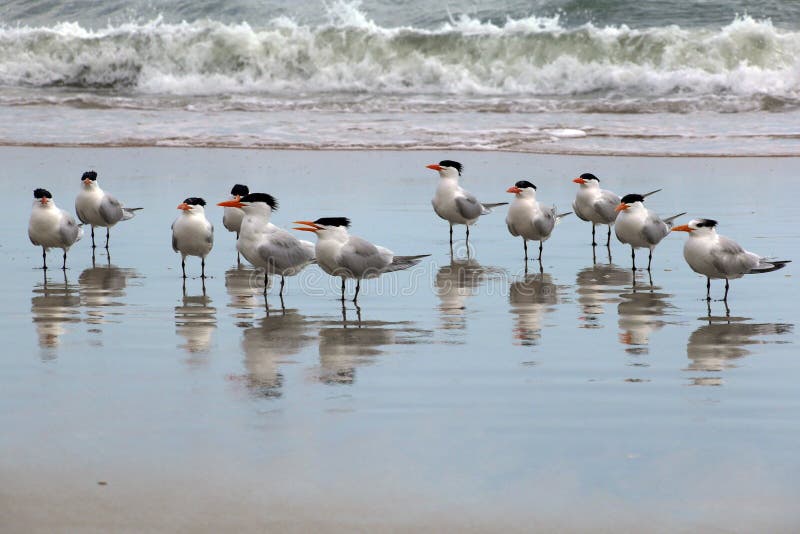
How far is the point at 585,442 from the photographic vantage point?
4.87 meters

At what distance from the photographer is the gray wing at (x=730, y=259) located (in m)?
8.28

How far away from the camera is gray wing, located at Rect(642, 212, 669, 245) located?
9617mm

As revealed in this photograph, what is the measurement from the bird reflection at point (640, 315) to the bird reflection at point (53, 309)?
11.2ft

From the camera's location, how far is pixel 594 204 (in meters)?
10.8

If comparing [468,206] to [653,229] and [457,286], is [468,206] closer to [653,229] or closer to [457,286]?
[653,229]

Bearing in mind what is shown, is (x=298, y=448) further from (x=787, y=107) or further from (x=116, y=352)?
(x=787, y=107)

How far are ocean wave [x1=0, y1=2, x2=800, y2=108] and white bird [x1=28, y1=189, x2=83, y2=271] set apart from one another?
16720mm

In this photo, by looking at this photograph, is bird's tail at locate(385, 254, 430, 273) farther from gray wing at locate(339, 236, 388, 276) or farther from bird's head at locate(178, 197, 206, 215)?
bird's head at locate(178, 197, 206, 215)

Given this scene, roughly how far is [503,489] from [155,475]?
133cm

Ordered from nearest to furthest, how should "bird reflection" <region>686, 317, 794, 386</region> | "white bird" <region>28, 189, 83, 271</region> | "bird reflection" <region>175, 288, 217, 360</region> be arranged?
"bird reflection" <region>686, 317, 794, 386</region> → "bird reflection" <region>175, 288, 217, 360</region> → "white bird" <region>28, 189, 83, 271</region>

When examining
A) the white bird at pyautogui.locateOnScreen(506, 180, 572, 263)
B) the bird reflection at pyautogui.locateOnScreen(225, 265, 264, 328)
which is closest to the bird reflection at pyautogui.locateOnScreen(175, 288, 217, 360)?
the bird reflection at pyautogui.locateOnScreen(225, 265, 264, 328)

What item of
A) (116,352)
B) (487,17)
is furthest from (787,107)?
(116,352)

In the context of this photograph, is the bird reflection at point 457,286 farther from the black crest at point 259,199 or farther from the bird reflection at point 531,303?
the black crest at point 259,199

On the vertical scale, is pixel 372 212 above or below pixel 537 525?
above
